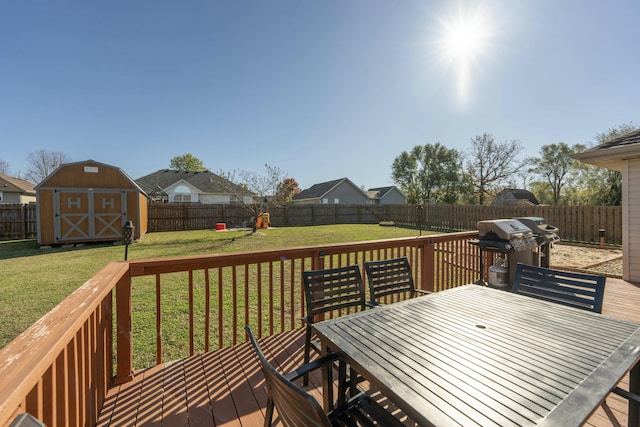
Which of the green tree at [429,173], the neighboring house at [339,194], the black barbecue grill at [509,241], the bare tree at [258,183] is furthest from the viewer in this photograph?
the neighboring house at [339,194]

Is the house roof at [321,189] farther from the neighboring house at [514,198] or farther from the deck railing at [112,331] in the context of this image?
the deck railing at [112,331]

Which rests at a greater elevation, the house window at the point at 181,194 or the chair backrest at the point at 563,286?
the house window at the point at 181,194

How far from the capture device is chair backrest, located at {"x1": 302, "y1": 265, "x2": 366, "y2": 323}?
7.48 feet

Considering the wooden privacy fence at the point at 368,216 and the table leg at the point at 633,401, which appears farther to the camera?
the wooden privacy fence at the point at 368,216

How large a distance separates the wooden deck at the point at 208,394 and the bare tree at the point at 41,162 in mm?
42138

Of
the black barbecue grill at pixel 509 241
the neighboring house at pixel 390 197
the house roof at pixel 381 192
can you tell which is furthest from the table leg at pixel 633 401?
the house roof at pixel 381 192

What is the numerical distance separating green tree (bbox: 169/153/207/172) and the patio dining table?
43.5 metres

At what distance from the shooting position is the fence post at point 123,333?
2.17 m

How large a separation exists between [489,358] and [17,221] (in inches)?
720

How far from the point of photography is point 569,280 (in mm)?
2279

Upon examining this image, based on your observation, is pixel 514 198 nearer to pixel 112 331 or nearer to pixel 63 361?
pixel 112 331

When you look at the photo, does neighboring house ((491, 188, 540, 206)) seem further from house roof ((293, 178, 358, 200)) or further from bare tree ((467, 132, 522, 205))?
house roof ((293, 178, 358, 200))

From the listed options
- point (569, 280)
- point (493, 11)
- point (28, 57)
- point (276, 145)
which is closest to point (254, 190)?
point (276, 145)

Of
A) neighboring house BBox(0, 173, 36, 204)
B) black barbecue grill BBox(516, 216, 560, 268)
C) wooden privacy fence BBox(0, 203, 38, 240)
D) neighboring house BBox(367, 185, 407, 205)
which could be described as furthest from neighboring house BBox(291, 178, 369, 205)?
neighboring house BBox(0, 173, 36, 204)
